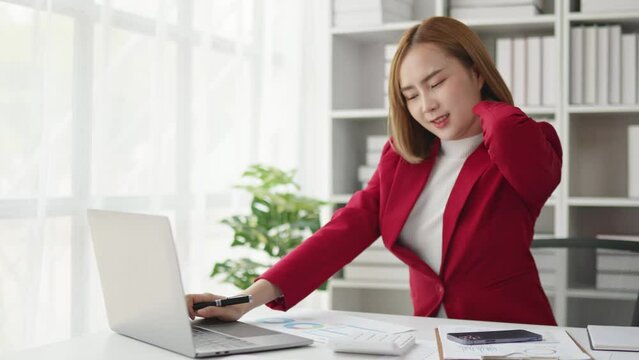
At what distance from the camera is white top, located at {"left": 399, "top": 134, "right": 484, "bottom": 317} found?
1.78 m

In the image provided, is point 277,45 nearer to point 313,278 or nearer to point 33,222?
point 33,222

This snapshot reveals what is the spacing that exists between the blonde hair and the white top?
2.4 inches

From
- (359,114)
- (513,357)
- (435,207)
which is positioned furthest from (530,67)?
(513,357)

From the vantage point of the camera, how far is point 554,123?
3.03 metres

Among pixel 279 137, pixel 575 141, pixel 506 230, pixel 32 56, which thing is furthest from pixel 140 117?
pixel 575 141

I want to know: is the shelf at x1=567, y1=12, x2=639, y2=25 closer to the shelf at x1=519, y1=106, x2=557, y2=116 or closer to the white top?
the shelf at x1=519, y1=106, x2=557, y2=116

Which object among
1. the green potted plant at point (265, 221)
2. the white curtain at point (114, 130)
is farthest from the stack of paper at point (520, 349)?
the green potted plant at point (265, 221)

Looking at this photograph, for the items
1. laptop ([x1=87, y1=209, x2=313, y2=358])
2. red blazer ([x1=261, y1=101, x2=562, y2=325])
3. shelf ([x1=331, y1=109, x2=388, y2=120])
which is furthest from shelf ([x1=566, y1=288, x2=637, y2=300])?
shelf ([x1=331, y1=109, x2=388, y2=120])

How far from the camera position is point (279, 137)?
349 centimetres

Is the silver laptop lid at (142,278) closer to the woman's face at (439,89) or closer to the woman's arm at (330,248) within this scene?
the woman's arm at (330,248)

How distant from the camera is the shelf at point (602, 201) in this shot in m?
2.91

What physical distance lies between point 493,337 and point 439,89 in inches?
25.4

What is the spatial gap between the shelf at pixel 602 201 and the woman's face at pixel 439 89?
1378mm

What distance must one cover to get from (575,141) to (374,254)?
97cm
